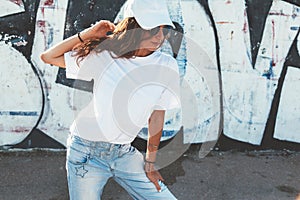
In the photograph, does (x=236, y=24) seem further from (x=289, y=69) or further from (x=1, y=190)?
(x=1, y=190)

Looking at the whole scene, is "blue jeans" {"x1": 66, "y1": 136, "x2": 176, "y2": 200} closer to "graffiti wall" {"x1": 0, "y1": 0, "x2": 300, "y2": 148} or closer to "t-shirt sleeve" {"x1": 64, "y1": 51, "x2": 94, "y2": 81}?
"t-shirt sleeve" {"x1": 64, "y1": 51, "x2": 94, "y2": 81}

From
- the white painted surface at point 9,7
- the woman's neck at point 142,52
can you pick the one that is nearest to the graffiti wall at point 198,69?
the white painted surface at point 9,7

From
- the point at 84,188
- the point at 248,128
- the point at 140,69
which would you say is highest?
the point at 140,69

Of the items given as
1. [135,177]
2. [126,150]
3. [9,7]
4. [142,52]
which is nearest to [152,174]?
[135,177]

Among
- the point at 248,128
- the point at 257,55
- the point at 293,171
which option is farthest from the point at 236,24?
the point at 293,171

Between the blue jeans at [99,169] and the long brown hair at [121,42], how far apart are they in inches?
18.3

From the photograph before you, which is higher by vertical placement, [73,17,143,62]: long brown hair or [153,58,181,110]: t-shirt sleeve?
[73,17,143,62]: long brown hair

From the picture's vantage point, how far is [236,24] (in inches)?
173

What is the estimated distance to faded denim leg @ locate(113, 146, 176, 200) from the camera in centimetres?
238

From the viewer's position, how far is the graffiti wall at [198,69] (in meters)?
4.29

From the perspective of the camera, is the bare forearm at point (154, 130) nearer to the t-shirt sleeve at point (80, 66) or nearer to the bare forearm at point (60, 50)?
the t-shirt sleeve at point (80, 66)

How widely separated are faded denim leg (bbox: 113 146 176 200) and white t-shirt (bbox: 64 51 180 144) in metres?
0.11

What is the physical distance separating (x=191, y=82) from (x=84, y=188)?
7.87ft

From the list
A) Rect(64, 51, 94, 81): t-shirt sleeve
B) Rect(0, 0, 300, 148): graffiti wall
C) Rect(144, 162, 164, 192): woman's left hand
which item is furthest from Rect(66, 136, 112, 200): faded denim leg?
Rect(0, 0, 300, 148): graffiti wall
